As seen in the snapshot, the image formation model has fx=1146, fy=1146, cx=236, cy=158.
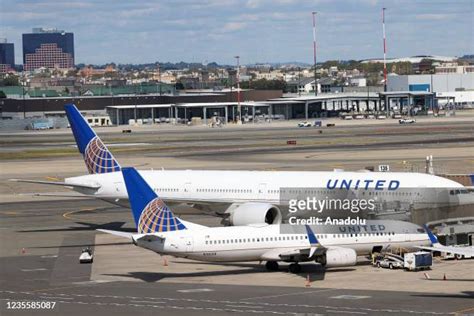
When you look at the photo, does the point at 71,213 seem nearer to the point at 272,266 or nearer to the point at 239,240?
the point at 272,266

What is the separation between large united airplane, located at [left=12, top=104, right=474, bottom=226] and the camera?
76188 millimetres

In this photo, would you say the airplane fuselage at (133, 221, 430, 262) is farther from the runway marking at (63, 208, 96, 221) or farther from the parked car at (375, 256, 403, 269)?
the runway marking at (63, 208, 96, 221)

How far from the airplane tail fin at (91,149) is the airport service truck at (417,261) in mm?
26739

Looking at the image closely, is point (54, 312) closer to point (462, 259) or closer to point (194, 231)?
point (194, 231)

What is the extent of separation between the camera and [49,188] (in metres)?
118

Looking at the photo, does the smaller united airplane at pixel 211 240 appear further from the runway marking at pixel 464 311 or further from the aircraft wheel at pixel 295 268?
the runway marking at pixel 464 311

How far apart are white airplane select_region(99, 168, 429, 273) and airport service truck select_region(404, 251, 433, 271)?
1809mm

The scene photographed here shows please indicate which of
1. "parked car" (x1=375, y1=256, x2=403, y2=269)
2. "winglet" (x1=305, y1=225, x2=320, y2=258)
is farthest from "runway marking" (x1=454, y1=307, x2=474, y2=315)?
"winglet" (x1=305, y1=225, x2=320, y2=258)

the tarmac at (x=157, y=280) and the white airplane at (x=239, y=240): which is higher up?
the white airplane at (x=239, y=240)

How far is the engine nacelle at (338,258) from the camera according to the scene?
2537 inches

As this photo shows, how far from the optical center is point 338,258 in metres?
64.4

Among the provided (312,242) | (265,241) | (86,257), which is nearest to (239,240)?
(265,241)

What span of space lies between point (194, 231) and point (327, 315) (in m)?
13.3

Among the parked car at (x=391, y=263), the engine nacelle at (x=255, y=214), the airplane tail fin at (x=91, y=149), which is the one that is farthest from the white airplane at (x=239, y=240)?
the airplane tail fin at (x=91, y=149)
